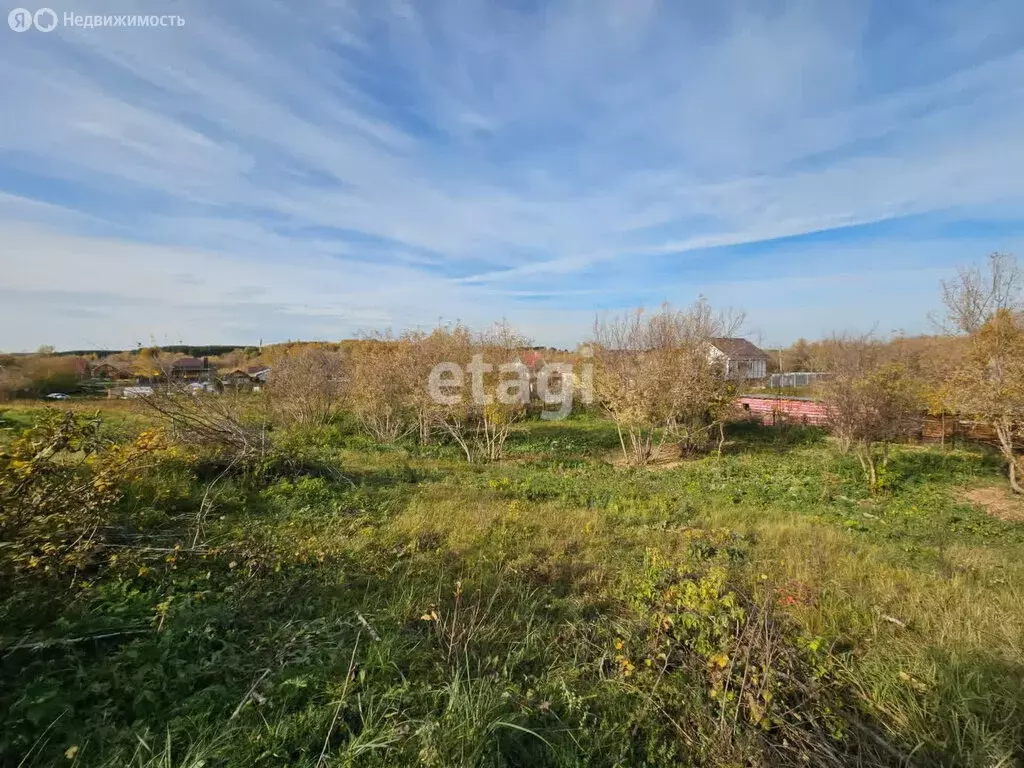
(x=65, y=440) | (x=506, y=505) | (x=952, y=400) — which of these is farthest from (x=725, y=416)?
(x=65, y=440)

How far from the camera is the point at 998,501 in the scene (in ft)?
27.7

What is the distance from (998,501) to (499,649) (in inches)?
430

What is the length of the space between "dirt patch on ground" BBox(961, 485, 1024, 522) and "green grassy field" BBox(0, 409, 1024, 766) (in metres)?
3.53

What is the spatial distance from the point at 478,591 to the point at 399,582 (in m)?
0.66

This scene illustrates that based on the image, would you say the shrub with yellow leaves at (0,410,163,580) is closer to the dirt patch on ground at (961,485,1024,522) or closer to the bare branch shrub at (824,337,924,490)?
the bare branch shrub at (824,337,924,490)

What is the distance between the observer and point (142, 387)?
839 cm

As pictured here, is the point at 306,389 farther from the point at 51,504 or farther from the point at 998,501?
the point at 998,501

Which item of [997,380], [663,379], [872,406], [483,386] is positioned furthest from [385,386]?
[997,380]

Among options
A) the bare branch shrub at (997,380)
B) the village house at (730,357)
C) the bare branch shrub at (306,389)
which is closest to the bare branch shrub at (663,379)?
the village house at (730,357)

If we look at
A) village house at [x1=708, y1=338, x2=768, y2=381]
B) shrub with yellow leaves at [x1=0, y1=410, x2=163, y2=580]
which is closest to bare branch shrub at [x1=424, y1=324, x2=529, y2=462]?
village house at [x1=708, y1=338, x2=768, y2=381]

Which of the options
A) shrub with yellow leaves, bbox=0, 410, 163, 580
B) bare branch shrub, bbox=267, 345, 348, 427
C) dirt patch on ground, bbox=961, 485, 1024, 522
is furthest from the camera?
bare branch shrub, bbox=267, 345, 348, 427

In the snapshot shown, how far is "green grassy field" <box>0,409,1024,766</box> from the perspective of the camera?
2023mm

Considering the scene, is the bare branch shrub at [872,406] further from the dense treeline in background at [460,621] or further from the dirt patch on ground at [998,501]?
the dense treeline in background at [460,621]

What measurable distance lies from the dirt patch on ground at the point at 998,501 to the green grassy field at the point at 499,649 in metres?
3.53
